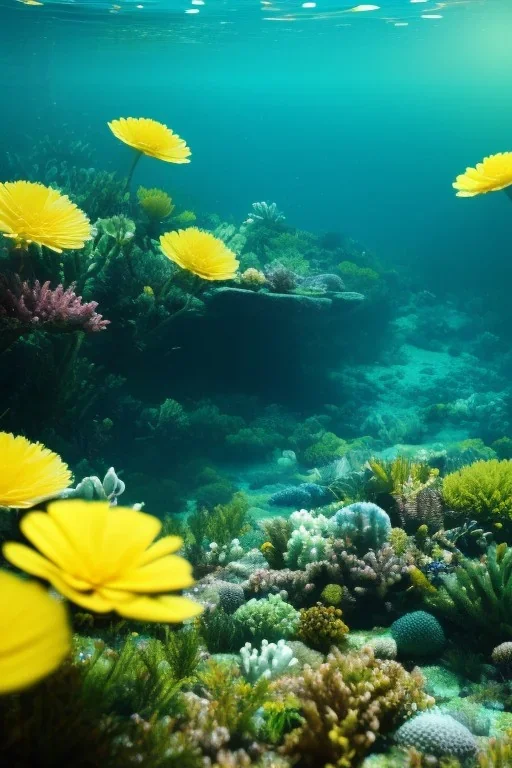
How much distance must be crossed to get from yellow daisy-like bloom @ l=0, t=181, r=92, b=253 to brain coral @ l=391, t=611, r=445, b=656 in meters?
3.79

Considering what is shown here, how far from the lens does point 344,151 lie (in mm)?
102000

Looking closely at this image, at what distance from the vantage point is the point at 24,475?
228 cm

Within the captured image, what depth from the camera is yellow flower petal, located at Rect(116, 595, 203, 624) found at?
102 cm

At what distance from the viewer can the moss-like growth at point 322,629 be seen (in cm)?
408

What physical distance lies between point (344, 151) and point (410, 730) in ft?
363

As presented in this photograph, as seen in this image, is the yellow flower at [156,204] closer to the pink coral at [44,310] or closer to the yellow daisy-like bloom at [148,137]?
the yellow daisy-like bloom at [148,137]

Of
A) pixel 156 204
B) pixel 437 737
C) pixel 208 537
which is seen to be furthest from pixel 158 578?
pixel 156 204

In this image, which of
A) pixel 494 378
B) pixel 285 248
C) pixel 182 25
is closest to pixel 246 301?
pixel 285 248

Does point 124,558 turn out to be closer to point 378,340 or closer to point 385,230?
point 378,340

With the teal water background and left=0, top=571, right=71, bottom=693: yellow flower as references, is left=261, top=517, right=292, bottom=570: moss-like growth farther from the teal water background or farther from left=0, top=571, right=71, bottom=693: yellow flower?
the teal water background

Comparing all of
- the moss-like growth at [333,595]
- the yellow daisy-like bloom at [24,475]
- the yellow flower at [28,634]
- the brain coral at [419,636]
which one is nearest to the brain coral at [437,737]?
the brain coral at [419,636]

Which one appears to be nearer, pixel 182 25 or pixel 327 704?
pixel 327 704

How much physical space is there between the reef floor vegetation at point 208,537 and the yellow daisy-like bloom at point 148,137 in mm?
26

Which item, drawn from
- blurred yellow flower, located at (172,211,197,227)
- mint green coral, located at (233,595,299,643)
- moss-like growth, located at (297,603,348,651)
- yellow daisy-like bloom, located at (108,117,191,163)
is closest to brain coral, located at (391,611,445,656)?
moss-like growth, located at (297,603,348,651)
